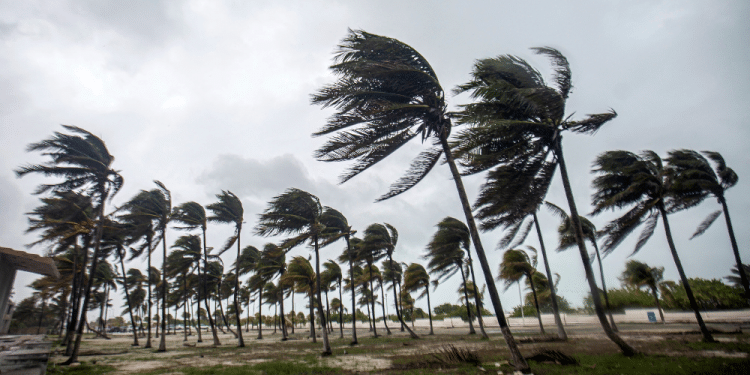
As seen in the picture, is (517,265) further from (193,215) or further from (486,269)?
(193,215)

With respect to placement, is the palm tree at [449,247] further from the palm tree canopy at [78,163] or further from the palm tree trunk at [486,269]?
the palm tree canopy at [78,163]

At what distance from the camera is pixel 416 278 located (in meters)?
34.1

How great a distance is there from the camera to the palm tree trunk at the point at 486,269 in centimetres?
830

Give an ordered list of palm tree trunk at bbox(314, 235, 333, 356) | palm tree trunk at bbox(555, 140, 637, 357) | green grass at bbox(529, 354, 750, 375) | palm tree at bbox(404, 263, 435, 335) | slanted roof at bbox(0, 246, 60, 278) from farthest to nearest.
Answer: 1. palm tree at bbox(404, 263, 435, 335)
2. palm tree trunk at bbox(314, 235, 333, 356)
3. slanted roof at bbox(0, 246, 60, 278)
4. palm tree trunk at bbox(555, 140, 637, 357)
5. green grass at bbox(529, 354, 750, 375)

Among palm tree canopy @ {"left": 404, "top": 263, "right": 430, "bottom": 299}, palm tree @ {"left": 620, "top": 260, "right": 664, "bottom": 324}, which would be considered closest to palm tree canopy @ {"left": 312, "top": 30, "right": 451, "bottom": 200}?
palm tree canopy @ {"left": 404, "top": 263, "right": 430, "bottom": 299}

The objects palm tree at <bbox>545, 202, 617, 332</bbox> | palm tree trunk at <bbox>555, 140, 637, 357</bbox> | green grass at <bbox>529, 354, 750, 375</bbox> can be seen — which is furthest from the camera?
palm tree at <bbox>545, 202, 617, 332</bbox>

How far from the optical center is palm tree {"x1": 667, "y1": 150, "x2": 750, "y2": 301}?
1456cm

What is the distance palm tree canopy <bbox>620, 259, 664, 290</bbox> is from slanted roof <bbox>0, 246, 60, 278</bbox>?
45271mm

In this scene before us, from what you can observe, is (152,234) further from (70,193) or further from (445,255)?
(445,255)

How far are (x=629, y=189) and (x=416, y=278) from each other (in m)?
23.8

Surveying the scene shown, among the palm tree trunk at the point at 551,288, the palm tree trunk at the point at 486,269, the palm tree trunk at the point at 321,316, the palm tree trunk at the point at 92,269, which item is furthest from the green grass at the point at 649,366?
the palm tree trunk at the point at 92,269

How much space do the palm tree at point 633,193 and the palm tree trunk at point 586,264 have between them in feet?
15.7

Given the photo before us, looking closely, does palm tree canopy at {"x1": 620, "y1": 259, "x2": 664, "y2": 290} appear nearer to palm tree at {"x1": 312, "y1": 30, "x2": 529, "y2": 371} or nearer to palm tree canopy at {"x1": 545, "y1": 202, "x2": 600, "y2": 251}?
palm tree canopy at {"x1": 545, "y1": 202, "x2": 600, "y2": 251}

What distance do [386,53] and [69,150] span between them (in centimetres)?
1823
